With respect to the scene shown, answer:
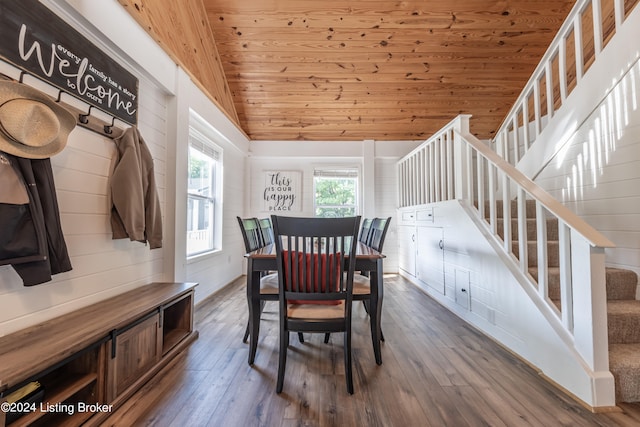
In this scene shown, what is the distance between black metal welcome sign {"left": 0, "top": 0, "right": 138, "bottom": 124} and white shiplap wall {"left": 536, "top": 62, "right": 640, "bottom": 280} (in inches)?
146

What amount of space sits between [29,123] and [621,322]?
3338 mm

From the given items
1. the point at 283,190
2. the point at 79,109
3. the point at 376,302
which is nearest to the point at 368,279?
the point at 376,302

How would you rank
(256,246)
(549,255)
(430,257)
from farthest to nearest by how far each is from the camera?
(430,257) < (256,246) < (549,255)

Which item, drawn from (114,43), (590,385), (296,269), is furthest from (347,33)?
(590,385)

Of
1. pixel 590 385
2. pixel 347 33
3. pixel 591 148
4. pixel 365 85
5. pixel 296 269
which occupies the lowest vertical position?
pixel 590 385

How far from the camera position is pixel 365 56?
336 centimetres

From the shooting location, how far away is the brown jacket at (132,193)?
5.64 feet

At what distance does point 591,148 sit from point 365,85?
2565 mm

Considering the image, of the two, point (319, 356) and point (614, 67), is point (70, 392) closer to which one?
point (319, 356)

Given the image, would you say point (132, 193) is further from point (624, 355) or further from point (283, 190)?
point (624, 355)

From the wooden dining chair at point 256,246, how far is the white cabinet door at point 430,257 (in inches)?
74.5

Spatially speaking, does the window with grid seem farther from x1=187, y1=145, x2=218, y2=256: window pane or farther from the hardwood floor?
the hardwood floor

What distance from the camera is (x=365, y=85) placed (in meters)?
3.69

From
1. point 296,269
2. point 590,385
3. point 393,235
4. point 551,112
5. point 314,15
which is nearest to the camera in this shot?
point 590,385
